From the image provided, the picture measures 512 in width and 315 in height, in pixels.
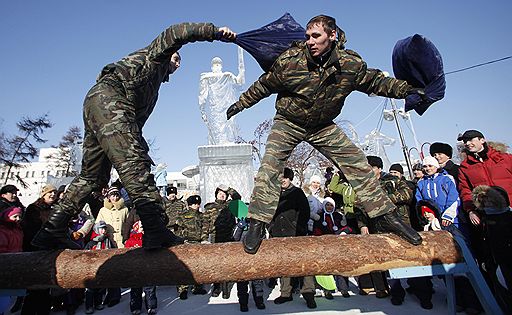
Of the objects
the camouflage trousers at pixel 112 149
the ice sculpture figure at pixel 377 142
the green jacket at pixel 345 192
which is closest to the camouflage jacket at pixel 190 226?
the green jacket at pixel 345 192

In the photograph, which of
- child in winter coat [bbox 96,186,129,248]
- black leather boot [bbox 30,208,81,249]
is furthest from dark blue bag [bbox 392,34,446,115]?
child in winter coat [bbox 96,186,129,248]

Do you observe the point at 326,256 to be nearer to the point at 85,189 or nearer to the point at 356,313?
the point at 85,189

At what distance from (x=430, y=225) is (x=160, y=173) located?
10022mm

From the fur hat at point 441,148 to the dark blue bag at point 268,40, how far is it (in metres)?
3.19

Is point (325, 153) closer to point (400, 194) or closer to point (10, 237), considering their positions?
point (400, 194)

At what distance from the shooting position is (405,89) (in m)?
2.89

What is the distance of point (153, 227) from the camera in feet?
8.57

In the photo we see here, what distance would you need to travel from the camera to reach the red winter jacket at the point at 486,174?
157 inches

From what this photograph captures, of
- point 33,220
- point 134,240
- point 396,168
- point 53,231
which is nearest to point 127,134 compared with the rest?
point 53,231

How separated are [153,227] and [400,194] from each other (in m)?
3.66

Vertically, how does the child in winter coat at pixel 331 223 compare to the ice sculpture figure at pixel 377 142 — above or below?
below

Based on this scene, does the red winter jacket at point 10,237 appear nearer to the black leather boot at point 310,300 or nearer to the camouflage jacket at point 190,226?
the camouflage jacket at point 190,226

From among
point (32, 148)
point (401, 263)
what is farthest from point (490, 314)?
point (32, 148)

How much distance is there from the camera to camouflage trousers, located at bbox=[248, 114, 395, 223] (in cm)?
278
